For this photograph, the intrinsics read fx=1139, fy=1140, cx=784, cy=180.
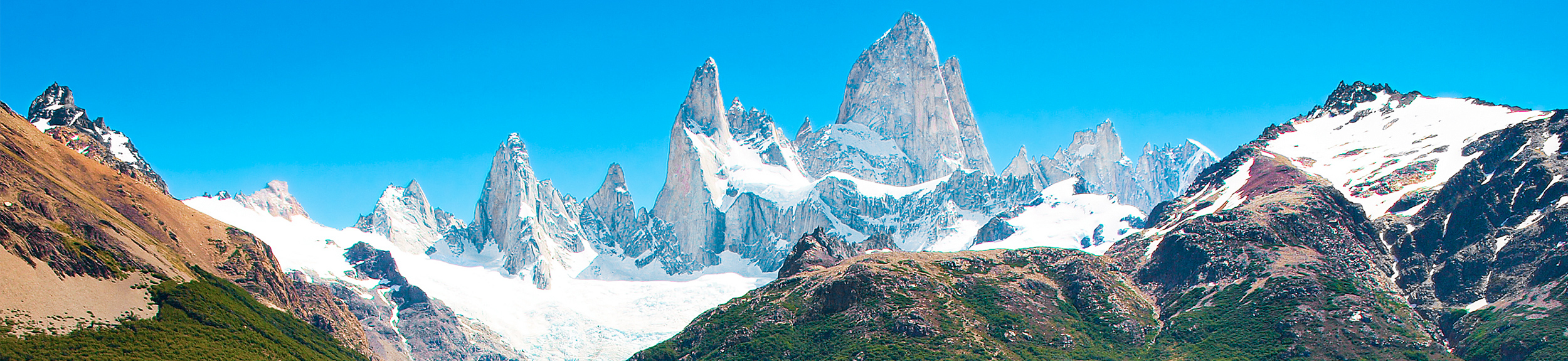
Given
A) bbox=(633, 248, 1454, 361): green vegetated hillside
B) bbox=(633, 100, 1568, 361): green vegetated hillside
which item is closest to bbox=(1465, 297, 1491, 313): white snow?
bbox=(633, 100, 1568, 361): green vegetated hillside

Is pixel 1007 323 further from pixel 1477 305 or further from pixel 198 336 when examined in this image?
pixel 198 336

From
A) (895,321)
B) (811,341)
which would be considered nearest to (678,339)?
(811,341)

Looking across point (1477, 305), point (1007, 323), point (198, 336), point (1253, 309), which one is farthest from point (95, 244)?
point (1477, 305)

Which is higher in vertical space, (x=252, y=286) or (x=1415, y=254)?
(x=1415, y=254)

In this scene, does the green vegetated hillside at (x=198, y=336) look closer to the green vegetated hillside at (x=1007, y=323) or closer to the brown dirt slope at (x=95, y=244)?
the brown dirt slope at (x=95, y=244)

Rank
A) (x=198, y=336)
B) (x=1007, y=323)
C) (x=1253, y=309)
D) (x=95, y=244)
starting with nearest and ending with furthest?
1. (x=198, y=336)
2. (x=95, y=244)
3. (x=1253, y=309)
4. (x=1007, y=323)

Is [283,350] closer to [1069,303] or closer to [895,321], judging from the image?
[895,321]

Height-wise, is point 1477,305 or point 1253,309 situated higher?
point 1477,305

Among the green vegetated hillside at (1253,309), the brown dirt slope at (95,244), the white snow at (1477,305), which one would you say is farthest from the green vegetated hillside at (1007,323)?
the brown dirt slope at (95,244)
